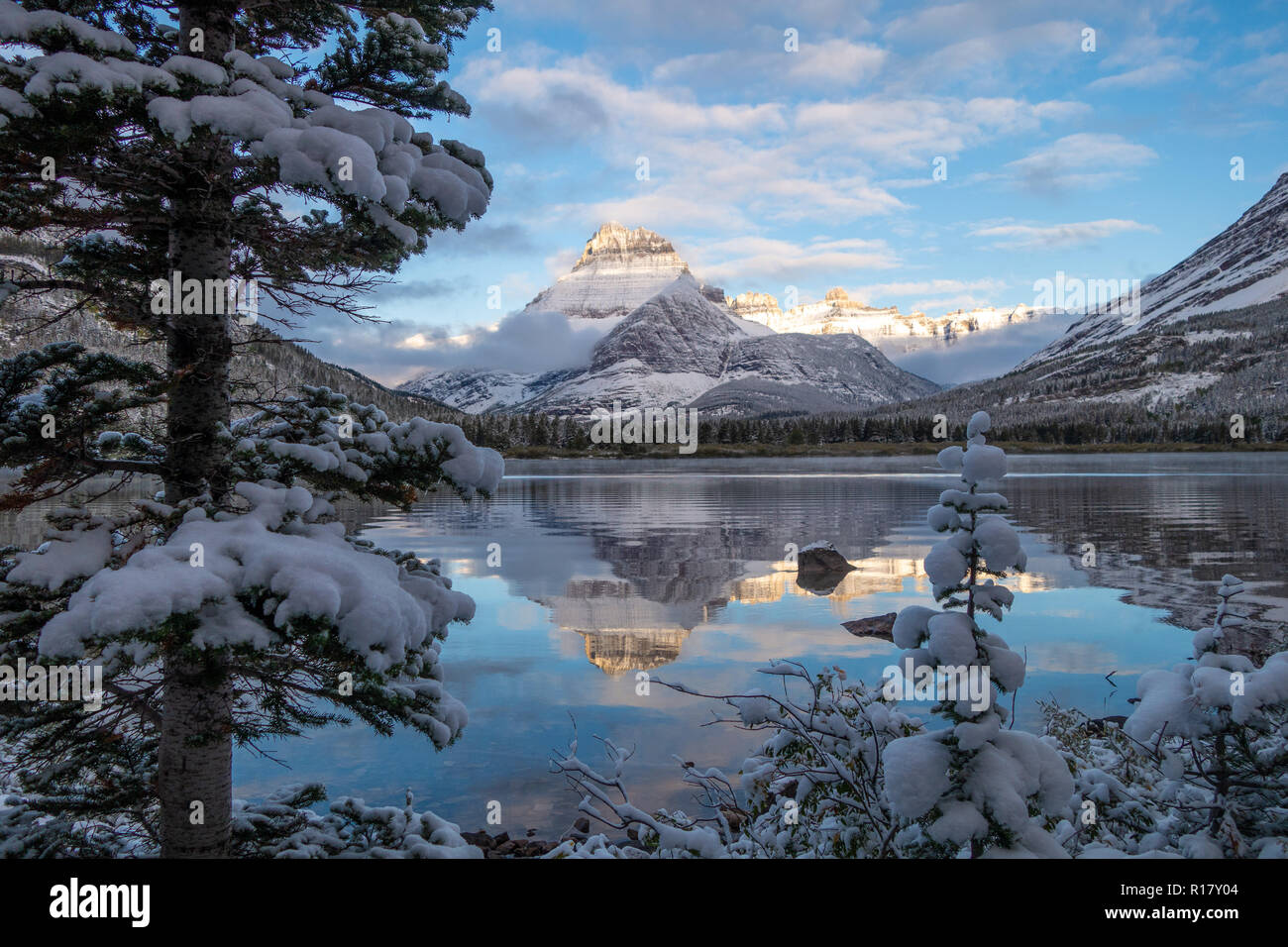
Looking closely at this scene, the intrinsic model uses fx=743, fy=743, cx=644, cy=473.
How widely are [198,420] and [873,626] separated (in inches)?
630

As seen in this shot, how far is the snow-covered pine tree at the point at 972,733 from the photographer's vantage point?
3928 mm

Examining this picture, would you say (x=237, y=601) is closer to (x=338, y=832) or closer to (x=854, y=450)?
(x=338, y=832)

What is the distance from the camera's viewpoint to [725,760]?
11.1m

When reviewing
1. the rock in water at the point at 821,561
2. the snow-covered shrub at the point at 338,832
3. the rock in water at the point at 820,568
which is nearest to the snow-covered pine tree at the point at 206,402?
the snow-covered shrub at the point at 338,832

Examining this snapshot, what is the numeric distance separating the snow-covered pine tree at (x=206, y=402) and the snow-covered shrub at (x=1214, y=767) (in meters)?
5.07

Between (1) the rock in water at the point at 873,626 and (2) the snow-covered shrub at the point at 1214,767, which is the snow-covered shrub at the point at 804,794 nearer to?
(2) the snow-covered shrub at the point at 1214,767

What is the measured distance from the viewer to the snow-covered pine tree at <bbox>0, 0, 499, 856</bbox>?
4.45 m

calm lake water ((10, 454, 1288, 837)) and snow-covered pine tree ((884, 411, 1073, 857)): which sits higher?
snow-covered pine tree ((884, 411, 1073, 857))

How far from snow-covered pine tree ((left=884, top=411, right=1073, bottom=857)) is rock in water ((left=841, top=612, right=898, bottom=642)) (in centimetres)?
1415

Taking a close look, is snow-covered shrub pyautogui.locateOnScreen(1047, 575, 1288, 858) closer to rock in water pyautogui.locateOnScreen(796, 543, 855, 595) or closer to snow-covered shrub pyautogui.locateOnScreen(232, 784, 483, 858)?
snow-covered shrub pyautogui.locateOnScreen(232, 784, 483, 858)

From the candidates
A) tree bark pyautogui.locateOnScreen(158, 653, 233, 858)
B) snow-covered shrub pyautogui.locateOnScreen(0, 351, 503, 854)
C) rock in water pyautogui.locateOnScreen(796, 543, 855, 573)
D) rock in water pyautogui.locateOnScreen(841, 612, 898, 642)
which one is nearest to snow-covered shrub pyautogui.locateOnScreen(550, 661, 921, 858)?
snow-covered shrub pyautogui.locateOnScreen(0, 351, 503, 854)
